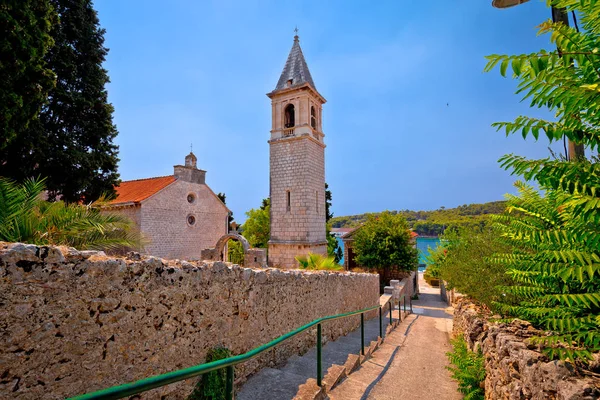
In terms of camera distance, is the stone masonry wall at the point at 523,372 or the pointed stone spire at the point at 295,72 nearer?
the stone masonry wall at the point at 523,372

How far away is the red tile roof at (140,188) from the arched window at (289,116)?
8.77 meters

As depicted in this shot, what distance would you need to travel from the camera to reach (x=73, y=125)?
11391mm

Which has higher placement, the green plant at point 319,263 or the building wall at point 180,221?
the building wall at point 180,221

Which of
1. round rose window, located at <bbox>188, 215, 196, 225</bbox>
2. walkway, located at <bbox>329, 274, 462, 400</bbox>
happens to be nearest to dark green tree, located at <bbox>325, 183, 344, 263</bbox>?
round rose window, located at <bbox>188, 215, 196, 225</bbox>

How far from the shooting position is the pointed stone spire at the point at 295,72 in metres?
19.9

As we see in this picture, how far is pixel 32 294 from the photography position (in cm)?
216

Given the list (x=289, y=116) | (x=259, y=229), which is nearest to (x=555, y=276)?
(x=289, y=116)

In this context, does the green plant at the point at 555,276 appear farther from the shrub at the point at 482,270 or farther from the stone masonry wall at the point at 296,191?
the stone masonry wall at the point at 296,191

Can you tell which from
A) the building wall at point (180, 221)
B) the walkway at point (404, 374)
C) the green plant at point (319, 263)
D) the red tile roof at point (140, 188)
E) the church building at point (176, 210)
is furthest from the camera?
the red tile roof at point (140, 188)

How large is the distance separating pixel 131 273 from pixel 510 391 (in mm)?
4412

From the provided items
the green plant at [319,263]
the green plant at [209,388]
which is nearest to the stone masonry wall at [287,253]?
the green plant at [319,263]

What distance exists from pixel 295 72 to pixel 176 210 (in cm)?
1261

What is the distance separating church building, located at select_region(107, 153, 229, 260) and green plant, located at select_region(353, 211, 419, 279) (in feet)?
36.7

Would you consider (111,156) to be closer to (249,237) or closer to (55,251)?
(55,251)
